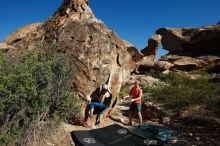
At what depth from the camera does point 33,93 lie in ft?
23.2

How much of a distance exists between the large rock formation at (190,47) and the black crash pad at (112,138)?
1397cm

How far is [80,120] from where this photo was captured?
28.1 ft

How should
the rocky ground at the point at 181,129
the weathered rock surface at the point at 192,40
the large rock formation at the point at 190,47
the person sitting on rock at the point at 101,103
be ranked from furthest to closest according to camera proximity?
1. the weathered rock surface at the point at 192,40
2. the large rock formation at the point at 190,47
3. the person sitting on rock at the point at 101,103
4. the rocky ground at the point at 181,129

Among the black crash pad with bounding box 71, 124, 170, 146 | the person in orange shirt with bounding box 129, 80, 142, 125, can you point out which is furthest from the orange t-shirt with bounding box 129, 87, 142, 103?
the black crash pad with bounding box 71, 124, 170, 146

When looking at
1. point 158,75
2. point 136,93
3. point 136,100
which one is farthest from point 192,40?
point 136,100

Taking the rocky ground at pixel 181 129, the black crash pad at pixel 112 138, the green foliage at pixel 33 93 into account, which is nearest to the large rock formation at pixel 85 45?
the green foliage at pixel 33 93

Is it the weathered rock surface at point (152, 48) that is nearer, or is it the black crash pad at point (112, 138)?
the black crash pad at point (112, 138)

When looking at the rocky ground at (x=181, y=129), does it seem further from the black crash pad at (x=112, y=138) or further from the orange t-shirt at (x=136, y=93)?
the orange t-shirt at (x=136, y=93)

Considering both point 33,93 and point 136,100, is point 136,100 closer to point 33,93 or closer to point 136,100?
point 136,100

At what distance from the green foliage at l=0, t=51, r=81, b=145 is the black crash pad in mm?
743

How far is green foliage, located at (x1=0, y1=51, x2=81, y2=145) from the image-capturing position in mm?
6812

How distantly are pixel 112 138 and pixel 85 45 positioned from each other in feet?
9.37

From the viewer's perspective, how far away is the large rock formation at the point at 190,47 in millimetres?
23375

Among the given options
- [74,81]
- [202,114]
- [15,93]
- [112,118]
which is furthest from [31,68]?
[202,114]
